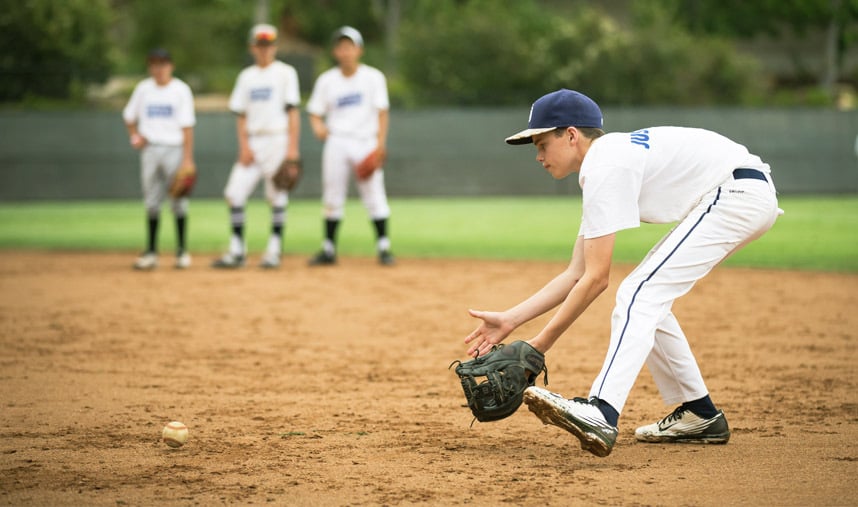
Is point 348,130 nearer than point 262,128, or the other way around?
point 262,128

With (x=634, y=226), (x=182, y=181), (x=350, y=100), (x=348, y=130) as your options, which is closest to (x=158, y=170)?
(x=182, y=181)

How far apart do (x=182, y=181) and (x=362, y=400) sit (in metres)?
6.33

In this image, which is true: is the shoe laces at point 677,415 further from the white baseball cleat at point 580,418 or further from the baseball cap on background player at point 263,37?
the baseball cap on background player at point 263,37

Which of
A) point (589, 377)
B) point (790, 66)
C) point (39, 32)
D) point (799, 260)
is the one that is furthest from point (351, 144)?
point (790, 66)

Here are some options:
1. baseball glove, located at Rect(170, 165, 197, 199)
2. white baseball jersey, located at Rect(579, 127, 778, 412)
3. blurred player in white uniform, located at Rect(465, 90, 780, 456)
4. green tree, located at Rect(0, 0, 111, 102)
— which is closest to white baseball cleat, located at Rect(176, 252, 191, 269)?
baseball glove, located at Rect(170, 165, 197, 199)

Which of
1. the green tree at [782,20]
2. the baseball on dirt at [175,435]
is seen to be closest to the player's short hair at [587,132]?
the baseball on dirt at [175,435]

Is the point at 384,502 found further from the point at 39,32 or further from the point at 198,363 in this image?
the point at 39,32

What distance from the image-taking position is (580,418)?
13.3 ft

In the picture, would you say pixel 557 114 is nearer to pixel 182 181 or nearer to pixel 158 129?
pixel 182 181

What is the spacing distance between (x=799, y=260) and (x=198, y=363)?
310 inches

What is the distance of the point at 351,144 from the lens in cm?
1168

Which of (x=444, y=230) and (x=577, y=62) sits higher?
(x=577, y=62)

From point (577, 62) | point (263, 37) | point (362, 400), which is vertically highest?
point (263, 37)

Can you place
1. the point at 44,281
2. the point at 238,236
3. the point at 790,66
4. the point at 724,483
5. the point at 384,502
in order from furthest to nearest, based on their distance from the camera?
the point at 790,66 < the point at 238,236 < the point at 44,281 < the point at 724,483 < the point at 384,502
